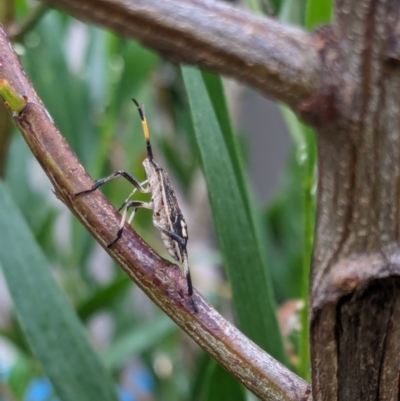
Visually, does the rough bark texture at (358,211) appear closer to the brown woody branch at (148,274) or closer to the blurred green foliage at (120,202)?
the brown woody branch at (148,274)

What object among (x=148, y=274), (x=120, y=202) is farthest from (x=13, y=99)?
(x=120, y=202)

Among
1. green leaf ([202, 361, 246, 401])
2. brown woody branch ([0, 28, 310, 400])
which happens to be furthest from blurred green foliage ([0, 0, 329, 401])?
brown woody branch ([0, 28, 310, 400])

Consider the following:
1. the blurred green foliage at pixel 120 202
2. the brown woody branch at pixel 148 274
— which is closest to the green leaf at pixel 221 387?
the blurred green foliage at pixel 120 202

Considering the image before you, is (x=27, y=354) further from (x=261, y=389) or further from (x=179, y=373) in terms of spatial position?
(x=261, y=389)

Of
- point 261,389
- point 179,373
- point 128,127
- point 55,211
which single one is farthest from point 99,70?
point 261,389

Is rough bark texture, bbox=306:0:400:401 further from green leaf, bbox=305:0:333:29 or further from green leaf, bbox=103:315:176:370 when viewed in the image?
green leaf, bbox=103:315:176:370

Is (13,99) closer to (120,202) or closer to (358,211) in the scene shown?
(358,211)
